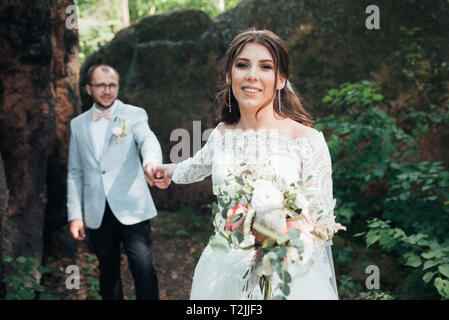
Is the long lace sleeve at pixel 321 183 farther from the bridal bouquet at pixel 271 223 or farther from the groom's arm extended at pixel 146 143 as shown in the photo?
the groom's arm extended at pixel 146 143

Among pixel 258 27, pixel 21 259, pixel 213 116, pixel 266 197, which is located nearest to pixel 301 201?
pixel 266 197

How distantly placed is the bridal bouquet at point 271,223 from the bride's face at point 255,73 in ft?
1.87

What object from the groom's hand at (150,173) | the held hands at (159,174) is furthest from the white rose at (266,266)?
the groom's hand at (150,173)

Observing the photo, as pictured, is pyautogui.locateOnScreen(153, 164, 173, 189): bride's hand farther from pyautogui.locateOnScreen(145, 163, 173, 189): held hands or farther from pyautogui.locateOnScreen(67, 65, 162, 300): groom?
Answer: pyautogui.locateOnScreen(67, 65, 162, 300): groom

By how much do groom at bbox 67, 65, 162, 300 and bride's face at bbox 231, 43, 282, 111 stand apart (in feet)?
4.53

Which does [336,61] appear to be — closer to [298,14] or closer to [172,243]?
[298,14]

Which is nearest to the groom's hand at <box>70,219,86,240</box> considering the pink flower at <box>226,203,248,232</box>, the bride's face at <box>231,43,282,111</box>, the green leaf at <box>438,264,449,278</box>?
the bride's face at <box>231,43,282,111</box>

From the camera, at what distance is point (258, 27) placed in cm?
588

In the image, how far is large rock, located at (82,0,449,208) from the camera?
5.55m

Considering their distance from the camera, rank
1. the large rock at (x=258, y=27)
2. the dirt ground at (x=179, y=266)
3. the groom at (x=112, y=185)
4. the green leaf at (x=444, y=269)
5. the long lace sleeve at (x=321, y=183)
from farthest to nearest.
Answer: the large rock at (x=258, y=27)
the dirt ground at (x=179, y=266)
the groom at (x=112, y=185)
the green leaf at (x=444, y=269)
the long lace sleeve at (x=321, y=183)

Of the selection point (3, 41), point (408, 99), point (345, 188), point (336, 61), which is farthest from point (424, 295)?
point (3, 41)

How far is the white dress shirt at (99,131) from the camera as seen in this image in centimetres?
367

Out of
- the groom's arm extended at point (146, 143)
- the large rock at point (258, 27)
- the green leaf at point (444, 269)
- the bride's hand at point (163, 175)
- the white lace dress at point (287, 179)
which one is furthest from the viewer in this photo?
the large rock at point (258, 27)

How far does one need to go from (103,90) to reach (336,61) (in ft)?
10.7
